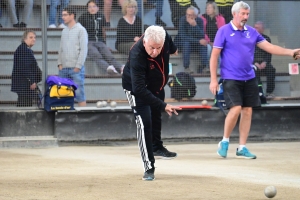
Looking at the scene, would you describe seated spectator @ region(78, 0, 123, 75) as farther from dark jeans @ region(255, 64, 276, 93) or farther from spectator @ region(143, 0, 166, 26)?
dark jeans @ region(255, 64, 276, 93)

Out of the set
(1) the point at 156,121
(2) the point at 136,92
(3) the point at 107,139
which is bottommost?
(3) the point at 107,139

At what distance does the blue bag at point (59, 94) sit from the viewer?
12.4 m

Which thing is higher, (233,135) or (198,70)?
(198,70)

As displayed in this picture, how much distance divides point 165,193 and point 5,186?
1750 mm

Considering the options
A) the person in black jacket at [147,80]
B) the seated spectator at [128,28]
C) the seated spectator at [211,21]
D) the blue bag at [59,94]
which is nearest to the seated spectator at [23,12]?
the blue bag at [59,94]

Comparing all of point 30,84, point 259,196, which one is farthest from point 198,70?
point 259,196

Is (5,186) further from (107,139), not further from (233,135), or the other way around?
(233,135)

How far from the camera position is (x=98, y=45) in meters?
12.8

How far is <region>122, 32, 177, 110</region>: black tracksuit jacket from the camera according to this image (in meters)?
7.73

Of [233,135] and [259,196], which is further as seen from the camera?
[233,135]

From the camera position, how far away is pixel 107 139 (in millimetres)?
12852

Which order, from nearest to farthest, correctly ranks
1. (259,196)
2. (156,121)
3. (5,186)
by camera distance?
1. (259,196)
2. (5,186)
3. (156,121)

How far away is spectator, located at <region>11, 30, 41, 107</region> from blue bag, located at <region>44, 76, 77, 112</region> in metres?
0.27

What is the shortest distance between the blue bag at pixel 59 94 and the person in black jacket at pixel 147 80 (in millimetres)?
4036
